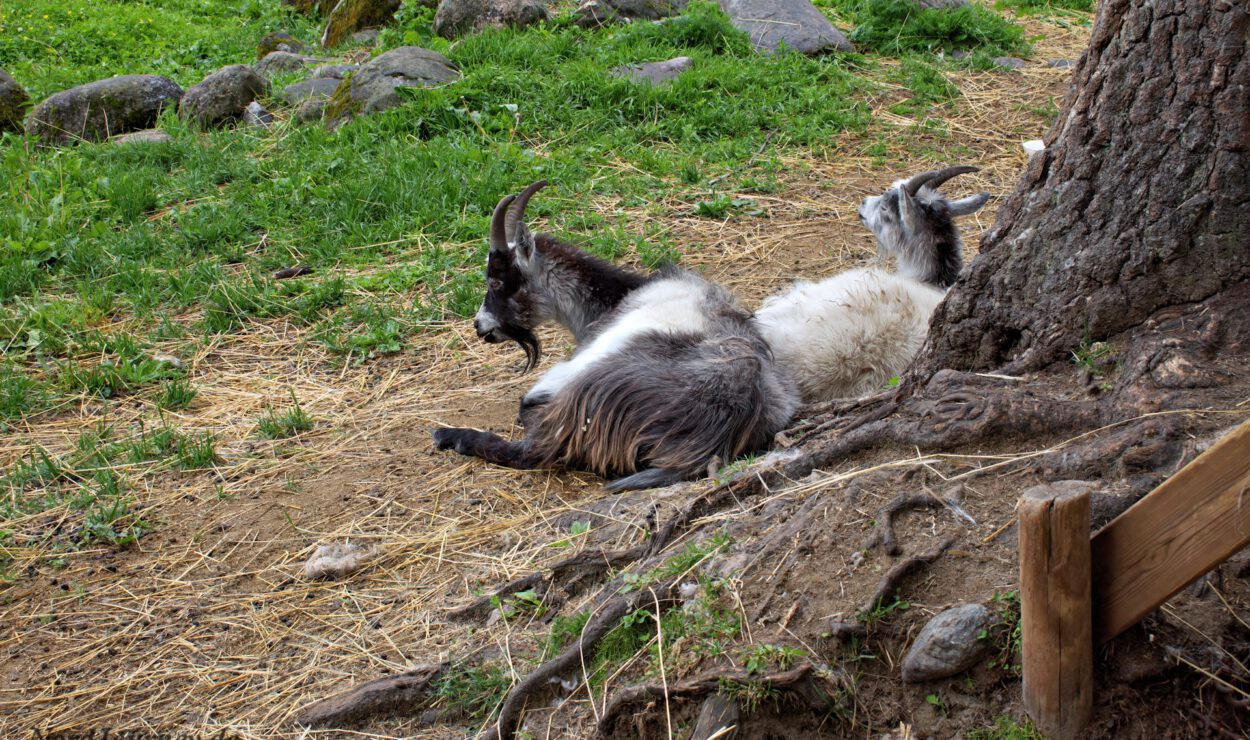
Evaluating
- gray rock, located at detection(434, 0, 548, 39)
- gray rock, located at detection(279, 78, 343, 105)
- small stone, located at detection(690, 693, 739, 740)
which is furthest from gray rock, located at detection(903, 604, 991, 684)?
gray rock, located at detection(434, 0, 548, 39)

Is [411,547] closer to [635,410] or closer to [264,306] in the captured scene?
[635,410]

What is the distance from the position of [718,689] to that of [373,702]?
3.60 feet

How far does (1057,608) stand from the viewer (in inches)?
78.7

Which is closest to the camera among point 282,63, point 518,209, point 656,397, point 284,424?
point 656,397

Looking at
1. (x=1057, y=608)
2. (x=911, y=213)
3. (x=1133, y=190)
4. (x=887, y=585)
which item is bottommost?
(x=911, y=213)

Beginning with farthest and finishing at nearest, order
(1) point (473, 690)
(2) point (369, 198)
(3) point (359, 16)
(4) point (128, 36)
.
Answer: (4) point (128, 36), (3) point (359, 16), (2) point (369, 198), (1) point (473, 690)

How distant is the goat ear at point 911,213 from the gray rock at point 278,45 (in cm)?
845

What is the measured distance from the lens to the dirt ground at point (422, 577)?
2.28 m

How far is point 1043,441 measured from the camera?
2.71 m

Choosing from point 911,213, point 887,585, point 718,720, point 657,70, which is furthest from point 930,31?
point 718,720

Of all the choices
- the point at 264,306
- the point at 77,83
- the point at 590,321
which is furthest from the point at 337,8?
the point at 590,321

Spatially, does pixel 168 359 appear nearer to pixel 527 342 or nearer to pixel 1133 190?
pixel 527 342

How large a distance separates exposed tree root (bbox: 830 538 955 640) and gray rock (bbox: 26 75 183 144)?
8.95 metres

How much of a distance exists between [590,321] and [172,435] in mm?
2128
